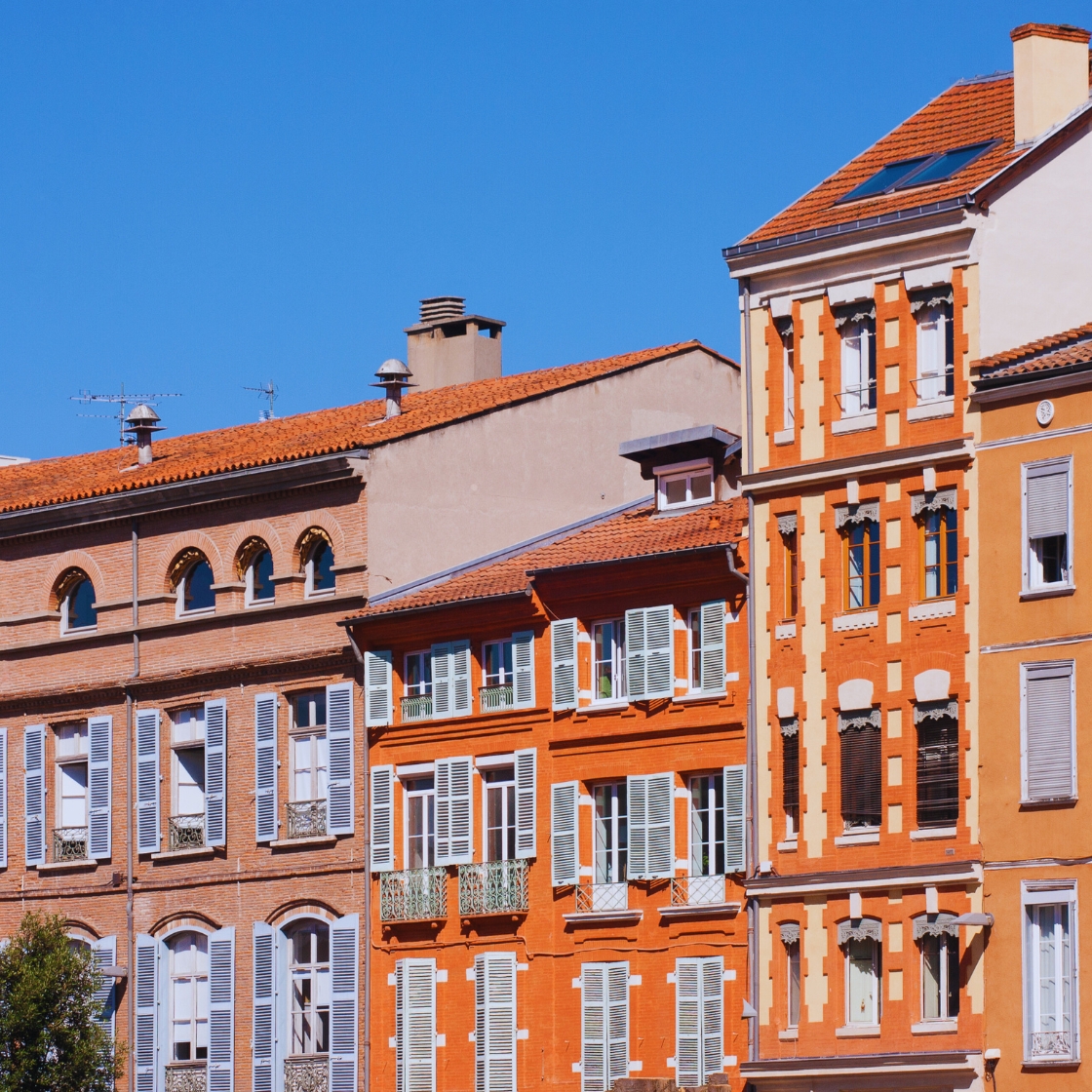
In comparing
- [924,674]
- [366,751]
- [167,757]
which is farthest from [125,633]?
[924,674]

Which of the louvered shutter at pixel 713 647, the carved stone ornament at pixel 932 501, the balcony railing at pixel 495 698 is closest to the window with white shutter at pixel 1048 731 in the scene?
the carved stone ornament at pixel 932 501

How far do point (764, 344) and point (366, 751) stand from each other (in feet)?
38.7

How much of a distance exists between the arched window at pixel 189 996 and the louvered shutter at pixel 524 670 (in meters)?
9.34

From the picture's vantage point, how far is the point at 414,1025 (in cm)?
5962

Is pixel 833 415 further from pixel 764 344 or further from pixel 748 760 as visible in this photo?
pixel 748 760

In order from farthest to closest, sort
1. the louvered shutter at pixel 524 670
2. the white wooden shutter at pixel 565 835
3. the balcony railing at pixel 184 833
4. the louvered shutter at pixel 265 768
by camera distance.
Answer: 1. the balcony railing at pixel 184 833
2. the louvered shutter at pixel 265 768
3. the louvered shutter at pixel 524 670
4. the white wooden shutter at pixel 565 835

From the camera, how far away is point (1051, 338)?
2056 inches

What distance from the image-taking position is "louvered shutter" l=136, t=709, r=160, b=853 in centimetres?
6519

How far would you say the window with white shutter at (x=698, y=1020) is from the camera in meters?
54.7

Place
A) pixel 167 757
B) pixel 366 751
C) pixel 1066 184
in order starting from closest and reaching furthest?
1. pixel 1066 184
2. pixel 366 751
3. pixel 167 757

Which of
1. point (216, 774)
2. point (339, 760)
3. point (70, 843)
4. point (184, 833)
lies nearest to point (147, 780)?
point (184, 833)

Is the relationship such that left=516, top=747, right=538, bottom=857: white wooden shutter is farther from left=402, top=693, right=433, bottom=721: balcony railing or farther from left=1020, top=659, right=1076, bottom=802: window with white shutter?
left=1020, top=659, right=1076, bottom=802: window with white shutter

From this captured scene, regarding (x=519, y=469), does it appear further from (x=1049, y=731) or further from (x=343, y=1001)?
(x=1049, y=731)

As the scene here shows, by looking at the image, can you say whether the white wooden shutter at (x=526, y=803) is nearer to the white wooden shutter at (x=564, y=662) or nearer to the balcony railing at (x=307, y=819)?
the white wooden shutter at (x=564, y=662)
